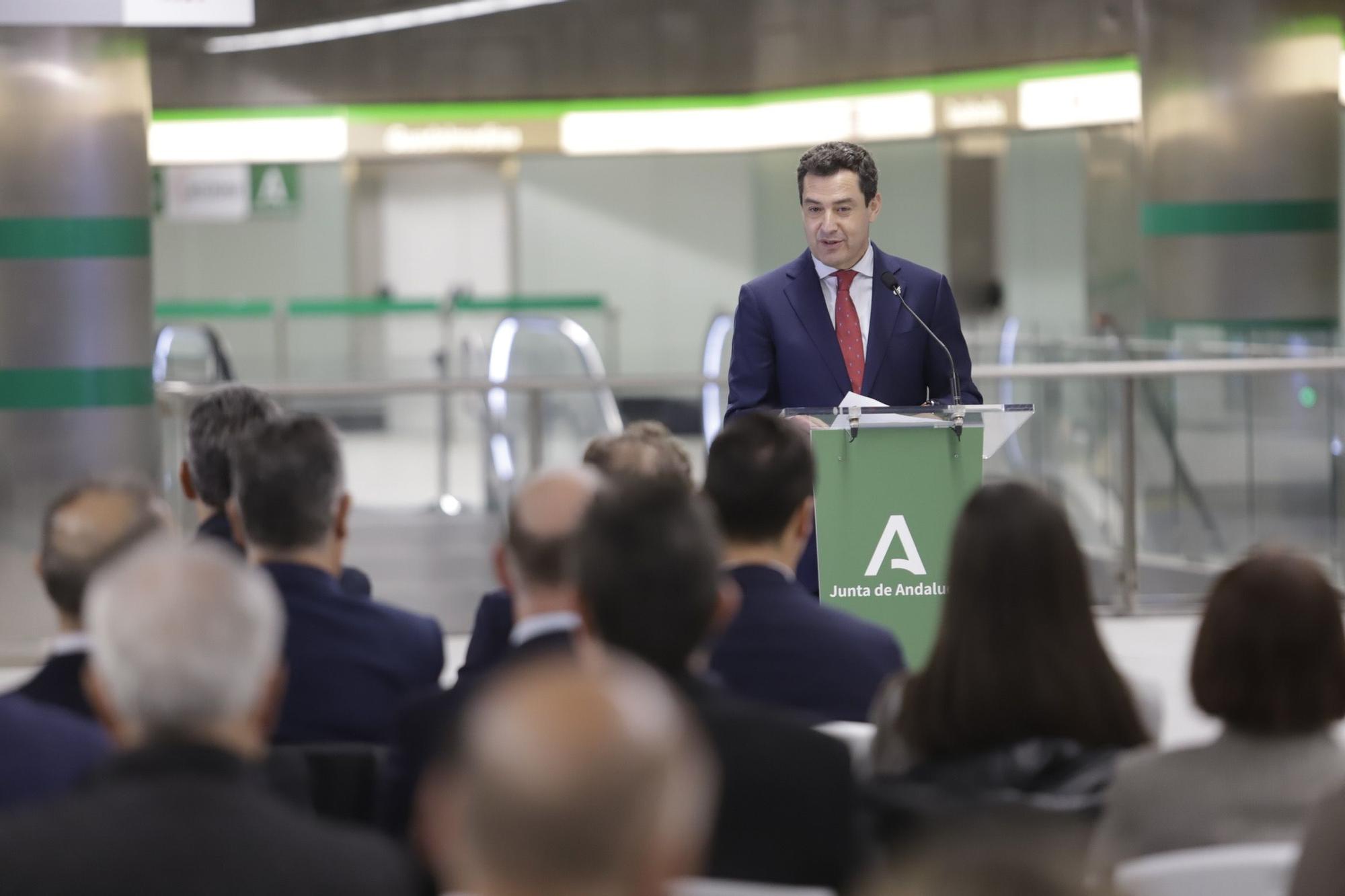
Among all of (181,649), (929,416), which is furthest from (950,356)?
(181,649)

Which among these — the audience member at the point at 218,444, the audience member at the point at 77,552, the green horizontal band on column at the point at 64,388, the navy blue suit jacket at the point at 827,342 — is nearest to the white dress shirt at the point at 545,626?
the audience member at the point at 77,552

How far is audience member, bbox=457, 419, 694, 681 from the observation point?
314 centimetres

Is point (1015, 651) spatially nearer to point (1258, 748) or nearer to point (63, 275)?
point (1258, 748)

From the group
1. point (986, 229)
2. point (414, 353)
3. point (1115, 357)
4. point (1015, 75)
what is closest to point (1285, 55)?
point (1115, 357)

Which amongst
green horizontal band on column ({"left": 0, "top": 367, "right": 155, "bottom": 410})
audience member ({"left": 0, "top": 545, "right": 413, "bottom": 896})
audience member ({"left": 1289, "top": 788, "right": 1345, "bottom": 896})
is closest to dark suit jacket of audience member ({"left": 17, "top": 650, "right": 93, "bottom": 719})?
audience member ({"left": 0, "top": 545, "right": 413, "bottom": 896})

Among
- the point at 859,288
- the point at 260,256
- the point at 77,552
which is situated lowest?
the point at 77,552

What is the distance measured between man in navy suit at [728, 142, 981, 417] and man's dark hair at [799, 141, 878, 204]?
1.3 inches

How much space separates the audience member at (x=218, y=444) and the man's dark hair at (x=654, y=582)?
1.59 meters

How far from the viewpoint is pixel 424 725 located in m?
2.45

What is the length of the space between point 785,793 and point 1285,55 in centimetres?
879

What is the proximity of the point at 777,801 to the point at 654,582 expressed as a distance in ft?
0.94

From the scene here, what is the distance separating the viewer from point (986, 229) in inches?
630

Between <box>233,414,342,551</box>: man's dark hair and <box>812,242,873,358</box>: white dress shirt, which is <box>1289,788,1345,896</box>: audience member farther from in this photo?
<box>812,242,873,358</box>: white dress shirt

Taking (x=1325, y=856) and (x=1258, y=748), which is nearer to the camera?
(x=1325, y=856)
